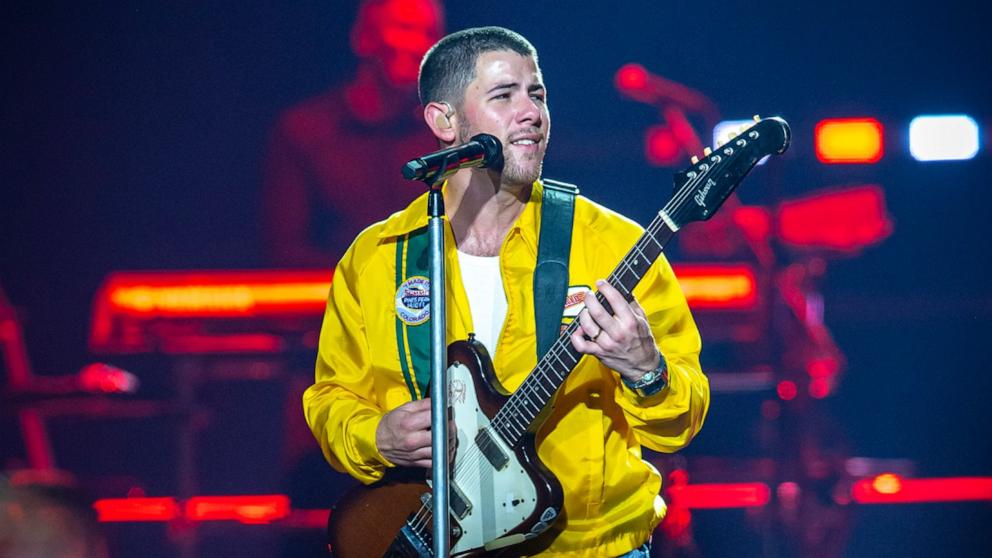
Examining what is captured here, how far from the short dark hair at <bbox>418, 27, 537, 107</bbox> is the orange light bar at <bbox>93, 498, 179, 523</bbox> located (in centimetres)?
213

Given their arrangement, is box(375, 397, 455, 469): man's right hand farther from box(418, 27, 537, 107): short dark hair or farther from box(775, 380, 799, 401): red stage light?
box(775, 380, 799, 401): red stage light

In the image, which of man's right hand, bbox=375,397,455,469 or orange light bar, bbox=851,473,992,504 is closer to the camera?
man's right hand, bbox=375,397,455,469

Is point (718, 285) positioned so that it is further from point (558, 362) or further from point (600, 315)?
point (600, 315)

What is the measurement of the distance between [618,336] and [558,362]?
0.26 m

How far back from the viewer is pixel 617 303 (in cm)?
215

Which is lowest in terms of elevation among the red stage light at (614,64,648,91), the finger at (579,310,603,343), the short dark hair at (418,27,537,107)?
the finger at (579,310,603,343)

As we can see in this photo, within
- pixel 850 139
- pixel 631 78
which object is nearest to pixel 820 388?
pixel 850 139

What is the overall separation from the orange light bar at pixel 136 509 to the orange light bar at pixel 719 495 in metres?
1.87

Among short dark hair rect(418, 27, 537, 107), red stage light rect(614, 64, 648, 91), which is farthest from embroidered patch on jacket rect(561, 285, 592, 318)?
red stage light rect(614, 64, 648, 91)

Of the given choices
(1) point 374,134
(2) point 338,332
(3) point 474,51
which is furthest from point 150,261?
(3) point 474,51

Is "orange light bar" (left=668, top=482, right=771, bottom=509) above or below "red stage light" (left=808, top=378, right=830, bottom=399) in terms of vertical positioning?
below

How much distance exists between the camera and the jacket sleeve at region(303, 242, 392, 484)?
8.37 ft

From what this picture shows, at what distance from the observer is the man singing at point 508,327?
2449 mm

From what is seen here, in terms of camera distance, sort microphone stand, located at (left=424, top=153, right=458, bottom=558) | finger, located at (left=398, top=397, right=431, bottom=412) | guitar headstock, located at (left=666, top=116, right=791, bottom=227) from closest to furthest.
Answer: microphone stand, located at (left=424, top=153, right=458, bottom=558)
guitar headstock, located at (left=666, top=116, right=791, bottom=227)
finger, located at (left=398, top=397, right=431, bottom=412)
